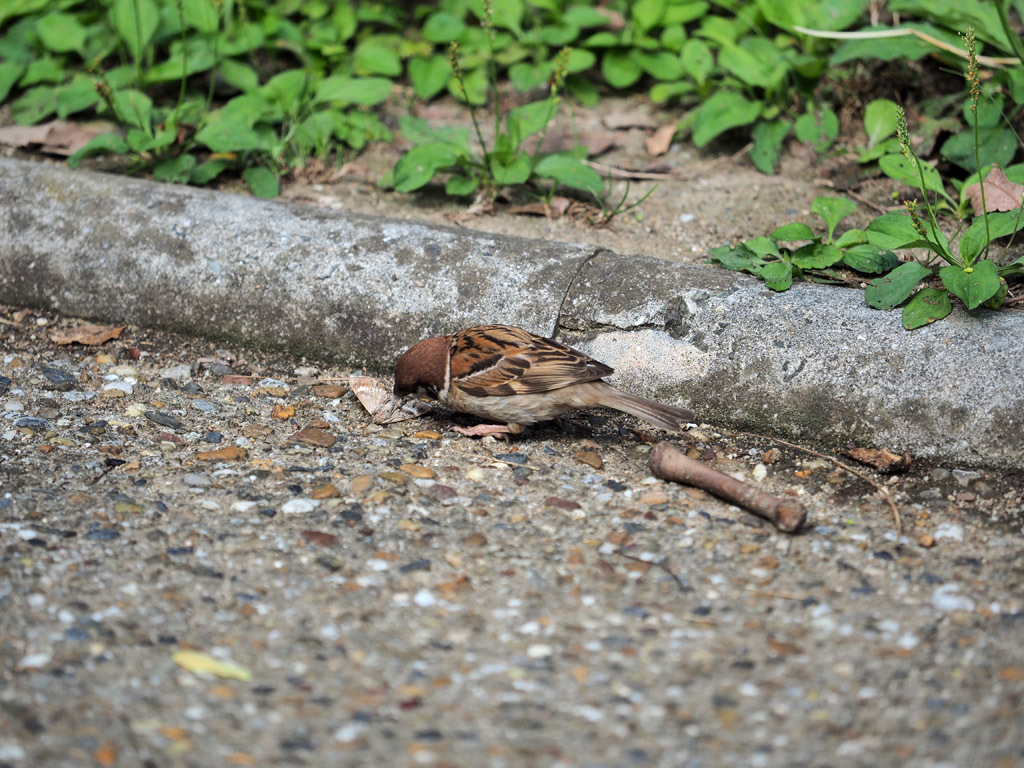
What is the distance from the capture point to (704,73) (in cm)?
620

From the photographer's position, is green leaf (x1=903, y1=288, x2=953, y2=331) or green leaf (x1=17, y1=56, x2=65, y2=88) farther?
green leaf (x1=17, y1=56, x2=65, y2=88)

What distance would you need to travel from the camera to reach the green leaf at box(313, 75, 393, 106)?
5973mm

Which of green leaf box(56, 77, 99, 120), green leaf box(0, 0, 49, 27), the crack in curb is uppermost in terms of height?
green leaf box(0, 0, 49, 27)

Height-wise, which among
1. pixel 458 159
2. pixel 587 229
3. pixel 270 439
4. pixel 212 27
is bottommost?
pixel 270 439

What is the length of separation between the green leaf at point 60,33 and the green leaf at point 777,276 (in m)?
4.72

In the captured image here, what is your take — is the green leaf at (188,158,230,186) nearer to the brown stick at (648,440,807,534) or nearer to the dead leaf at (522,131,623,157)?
the dead leaf at (522,131,623,157)

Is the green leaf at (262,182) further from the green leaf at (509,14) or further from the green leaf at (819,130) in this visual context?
the green leaf at (819,130)

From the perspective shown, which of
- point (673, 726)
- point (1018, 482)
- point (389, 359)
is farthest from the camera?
point (389, 359)

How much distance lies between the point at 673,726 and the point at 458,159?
3.75 meters

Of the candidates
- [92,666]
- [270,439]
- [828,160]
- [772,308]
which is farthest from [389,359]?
[828,160]

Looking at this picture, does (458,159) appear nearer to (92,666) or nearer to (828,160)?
(828,160)

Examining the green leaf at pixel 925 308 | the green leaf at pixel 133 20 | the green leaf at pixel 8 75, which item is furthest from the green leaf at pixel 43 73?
the green leaf at pixel 925 308

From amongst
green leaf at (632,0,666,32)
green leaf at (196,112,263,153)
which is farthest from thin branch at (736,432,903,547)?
green leaf at (632,0,666,32)

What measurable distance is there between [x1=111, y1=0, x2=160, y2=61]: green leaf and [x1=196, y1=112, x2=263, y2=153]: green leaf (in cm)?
104
